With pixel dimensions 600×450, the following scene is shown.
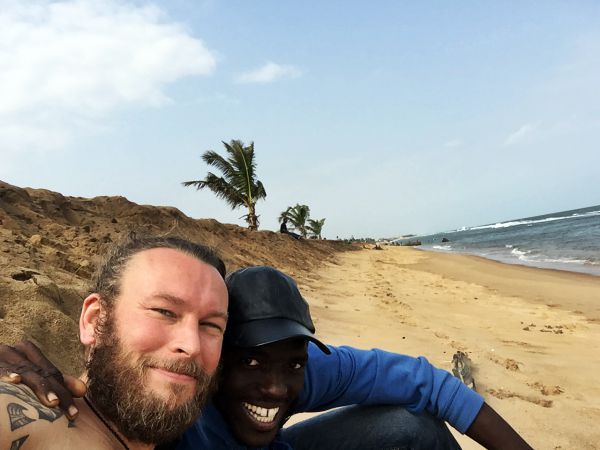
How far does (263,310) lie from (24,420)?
31.3 inches

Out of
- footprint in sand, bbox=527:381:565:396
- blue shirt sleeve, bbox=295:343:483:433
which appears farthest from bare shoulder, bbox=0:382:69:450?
footprint in sand, bbox=527:381:565:396

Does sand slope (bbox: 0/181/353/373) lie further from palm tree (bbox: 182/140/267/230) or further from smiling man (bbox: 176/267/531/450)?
palm tree (bbox: 182/140/267/230)

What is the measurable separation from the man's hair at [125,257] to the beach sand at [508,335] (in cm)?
221

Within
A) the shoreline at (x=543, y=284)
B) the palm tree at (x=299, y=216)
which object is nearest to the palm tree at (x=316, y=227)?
the palm tree at (x=299, y=216)

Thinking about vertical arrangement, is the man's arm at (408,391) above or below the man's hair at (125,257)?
below

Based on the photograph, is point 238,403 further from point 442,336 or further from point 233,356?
point 442,336

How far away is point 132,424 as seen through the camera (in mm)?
1226

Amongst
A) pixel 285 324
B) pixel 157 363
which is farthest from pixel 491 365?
pixel 157 363

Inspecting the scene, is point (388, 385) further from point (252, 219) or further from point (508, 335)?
point (252, 219)

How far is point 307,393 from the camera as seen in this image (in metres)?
1.76

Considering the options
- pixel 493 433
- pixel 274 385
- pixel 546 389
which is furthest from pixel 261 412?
pixel 546 389

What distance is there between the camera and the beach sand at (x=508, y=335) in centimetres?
317

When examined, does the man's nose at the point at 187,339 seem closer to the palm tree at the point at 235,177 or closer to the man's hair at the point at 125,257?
the man's hair at the point at 125,257

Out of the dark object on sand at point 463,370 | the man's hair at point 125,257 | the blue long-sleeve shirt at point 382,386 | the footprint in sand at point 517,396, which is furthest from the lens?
the dark object on sand at point 463,370
